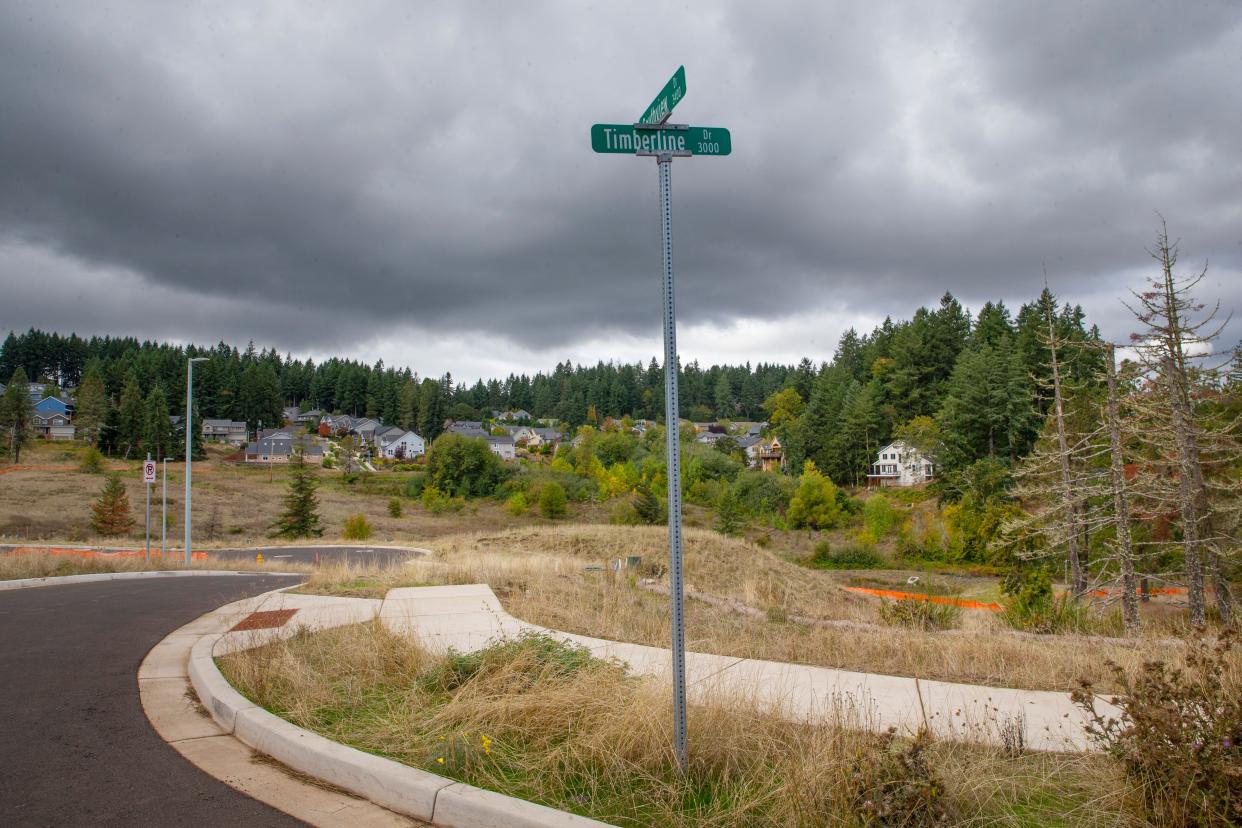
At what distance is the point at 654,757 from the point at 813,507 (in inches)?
2844

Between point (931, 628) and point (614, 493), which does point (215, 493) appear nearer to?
point (614, 493)

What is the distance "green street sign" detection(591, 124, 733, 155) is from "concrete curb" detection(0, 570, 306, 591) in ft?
52.7

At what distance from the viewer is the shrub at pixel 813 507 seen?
2899 inches

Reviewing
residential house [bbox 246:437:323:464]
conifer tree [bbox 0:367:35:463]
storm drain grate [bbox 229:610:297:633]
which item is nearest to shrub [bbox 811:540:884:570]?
storm drain grate [bbox 229:610:297:633]

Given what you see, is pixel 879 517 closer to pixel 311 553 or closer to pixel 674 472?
pixel 311 553

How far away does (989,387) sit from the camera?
72375mm

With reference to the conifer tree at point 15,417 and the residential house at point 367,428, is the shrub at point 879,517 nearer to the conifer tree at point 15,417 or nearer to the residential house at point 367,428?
the conifer tree at point 15,417

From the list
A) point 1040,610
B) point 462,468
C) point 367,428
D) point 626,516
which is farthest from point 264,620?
point 367,428

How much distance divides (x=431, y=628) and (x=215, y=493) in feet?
224

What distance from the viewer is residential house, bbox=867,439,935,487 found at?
83312 mm

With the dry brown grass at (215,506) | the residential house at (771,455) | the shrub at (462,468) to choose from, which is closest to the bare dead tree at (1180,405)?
the dry brown grass at (215,506)

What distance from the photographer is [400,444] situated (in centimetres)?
13500

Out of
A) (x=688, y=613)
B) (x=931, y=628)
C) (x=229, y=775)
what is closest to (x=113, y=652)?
(x=229, y=775)

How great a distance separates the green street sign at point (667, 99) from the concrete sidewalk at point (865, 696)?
3.49 meters
